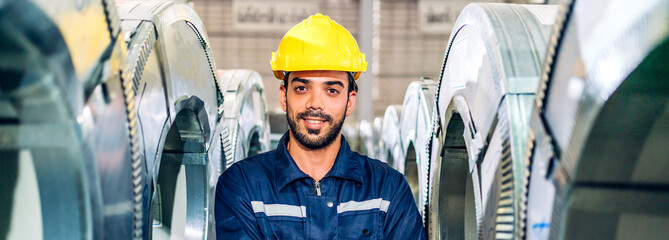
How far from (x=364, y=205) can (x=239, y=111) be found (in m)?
1.69

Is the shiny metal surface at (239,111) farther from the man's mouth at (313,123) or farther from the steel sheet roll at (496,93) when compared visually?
the steel sheet roll at (496,93)

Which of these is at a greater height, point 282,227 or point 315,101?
point 315,101

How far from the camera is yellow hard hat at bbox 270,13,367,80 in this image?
5.57 feet

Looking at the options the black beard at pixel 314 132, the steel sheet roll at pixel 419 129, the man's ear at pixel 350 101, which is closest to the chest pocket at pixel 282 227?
the black beard at pixel 314 132

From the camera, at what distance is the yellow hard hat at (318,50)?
1697 millimetres

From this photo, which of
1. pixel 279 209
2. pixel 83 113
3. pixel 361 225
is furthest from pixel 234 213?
pixel 83 113

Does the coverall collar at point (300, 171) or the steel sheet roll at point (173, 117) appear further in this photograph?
the coverall collar at point (300, 171)

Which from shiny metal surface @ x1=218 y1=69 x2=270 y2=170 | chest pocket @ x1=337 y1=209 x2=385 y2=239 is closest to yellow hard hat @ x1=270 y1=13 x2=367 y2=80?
chest pocket @ x1=337 y1=209 x2=385 y2=239

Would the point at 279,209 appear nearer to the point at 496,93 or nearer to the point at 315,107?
the point at 315,107

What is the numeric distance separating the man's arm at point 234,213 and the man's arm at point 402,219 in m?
0.35

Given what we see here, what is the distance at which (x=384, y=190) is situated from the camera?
5.40ft

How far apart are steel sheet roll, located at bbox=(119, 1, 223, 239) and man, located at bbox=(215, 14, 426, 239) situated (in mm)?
254

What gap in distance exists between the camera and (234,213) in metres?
1.56

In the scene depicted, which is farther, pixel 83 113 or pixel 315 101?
pixel 315 101
